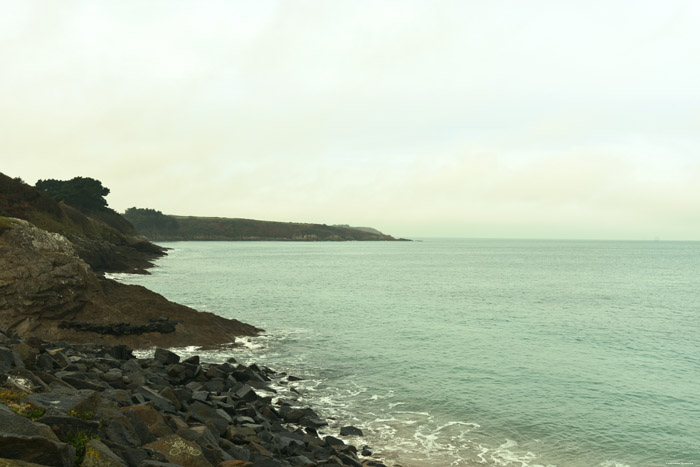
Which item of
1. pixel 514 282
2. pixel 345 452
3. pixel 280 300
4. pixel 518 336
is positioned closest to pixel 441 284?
pixel 514 282

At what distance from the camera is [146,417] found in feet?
40.2

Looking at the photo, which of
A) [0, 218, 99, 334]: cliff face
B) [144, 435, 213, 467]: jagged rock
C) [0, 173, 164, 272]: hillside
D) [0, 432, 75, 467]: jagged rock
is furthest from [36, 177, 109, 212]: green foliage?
[0, 432, 75, 467]: jagged rock

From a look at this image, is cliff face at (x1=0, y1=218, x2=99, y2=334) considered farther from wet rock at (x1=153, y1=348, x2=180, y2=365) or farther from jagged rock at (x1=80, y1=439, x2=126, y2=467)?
jagged rock at (x1=80, y1=439, x2=126, y2=467)

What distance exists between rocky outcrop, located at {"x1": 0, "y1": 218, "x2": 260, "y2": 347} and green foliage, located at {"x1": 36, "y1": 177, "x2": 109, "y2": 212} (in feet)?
294

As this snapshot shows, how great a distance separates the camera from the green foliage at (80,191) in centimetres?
11356

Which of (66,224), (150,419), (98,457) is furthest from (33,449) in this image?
(66,224)

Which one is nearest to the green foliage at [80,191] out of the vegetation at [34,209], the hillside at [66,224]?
the hillside at [66,224]

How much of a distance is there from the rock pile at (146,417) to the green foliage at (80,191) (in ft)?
340

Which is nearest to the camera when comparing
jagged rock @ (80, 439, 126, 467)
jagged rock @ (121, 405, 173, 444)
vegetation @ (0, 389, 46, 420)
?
jagged rock @ (80, 439, 126, 467)

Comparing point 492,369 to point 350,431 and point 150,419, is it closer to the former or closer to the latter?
point 350,431

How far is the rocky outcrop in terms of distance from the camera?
93.1 ft

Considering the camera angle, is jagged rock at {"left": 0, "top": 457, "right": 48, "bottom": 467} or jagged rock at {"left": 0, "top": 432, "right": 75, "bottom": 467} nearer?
jagged rock at {"left": 0, "top": 457, "right": 48, "bottom": 467}

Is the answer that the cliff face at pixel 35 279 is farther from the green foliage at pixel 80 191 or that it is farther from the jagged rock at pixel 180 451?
the green foliage at pixel 80 191

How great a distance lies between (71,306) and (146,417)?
21433 mm
